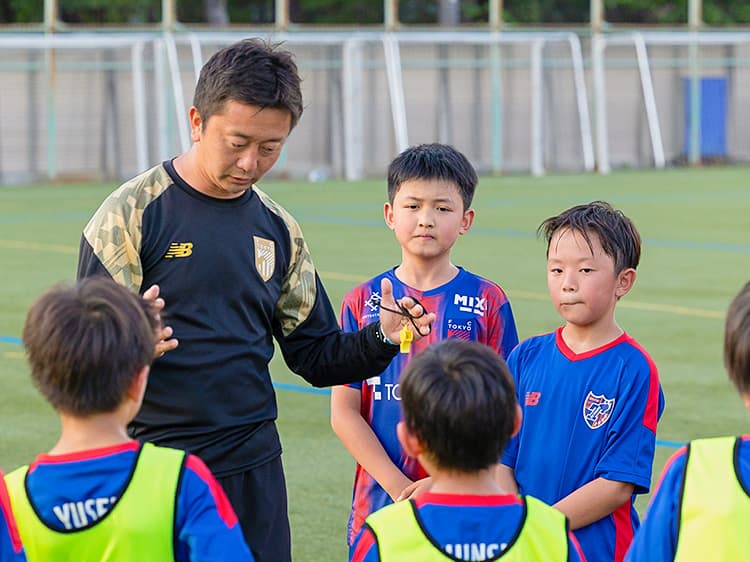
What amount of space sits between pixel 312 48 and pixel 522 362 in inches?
1176

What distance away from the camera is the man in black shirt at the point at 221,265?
13.5ft

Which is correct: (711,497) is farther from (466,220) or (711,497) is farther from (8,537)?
(466,220)

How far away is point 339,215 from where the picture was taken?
21750 mm

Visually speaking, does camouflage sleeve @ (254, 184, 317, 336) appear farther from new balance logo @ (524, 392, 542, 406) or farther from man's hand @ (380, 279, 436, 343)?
new balance logo @ (524, 392, 542, 406)

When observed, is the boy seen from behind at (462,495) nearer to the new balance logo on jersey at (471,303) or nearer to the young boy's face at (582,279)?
the young boy's face at (582,279)

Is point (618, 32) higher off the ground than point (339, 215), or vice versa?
point (618, 32)

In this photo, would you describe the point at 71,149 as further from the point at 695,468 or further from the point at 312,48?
the point at 695,468

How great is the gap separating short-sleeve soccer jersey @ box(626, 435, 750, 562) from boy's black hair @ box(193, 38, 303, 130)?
5.64 ft

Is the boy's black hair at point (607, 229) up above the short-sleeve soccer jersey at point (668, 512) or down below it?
above

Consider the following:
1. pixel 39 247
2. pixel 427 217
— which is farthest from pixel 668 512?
pixel 39 247

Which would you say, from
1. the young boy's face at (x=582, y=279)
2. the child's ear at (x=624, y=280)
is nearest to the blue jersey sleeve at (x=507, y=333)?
the young boy's face at (x=582, y=279)

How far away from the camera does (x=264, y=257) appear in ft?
14.1

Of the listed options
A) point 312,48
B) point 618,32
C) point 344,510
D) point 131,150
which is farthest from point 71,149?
point 344,510

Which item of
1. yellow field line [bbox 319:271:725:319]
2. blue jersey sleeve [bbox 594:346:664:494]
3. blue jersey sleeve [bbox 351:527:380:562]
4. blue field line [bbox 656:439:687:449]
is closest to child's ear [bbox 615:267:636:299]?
blue jersey sleeve [bbox 594:346:664:494]
